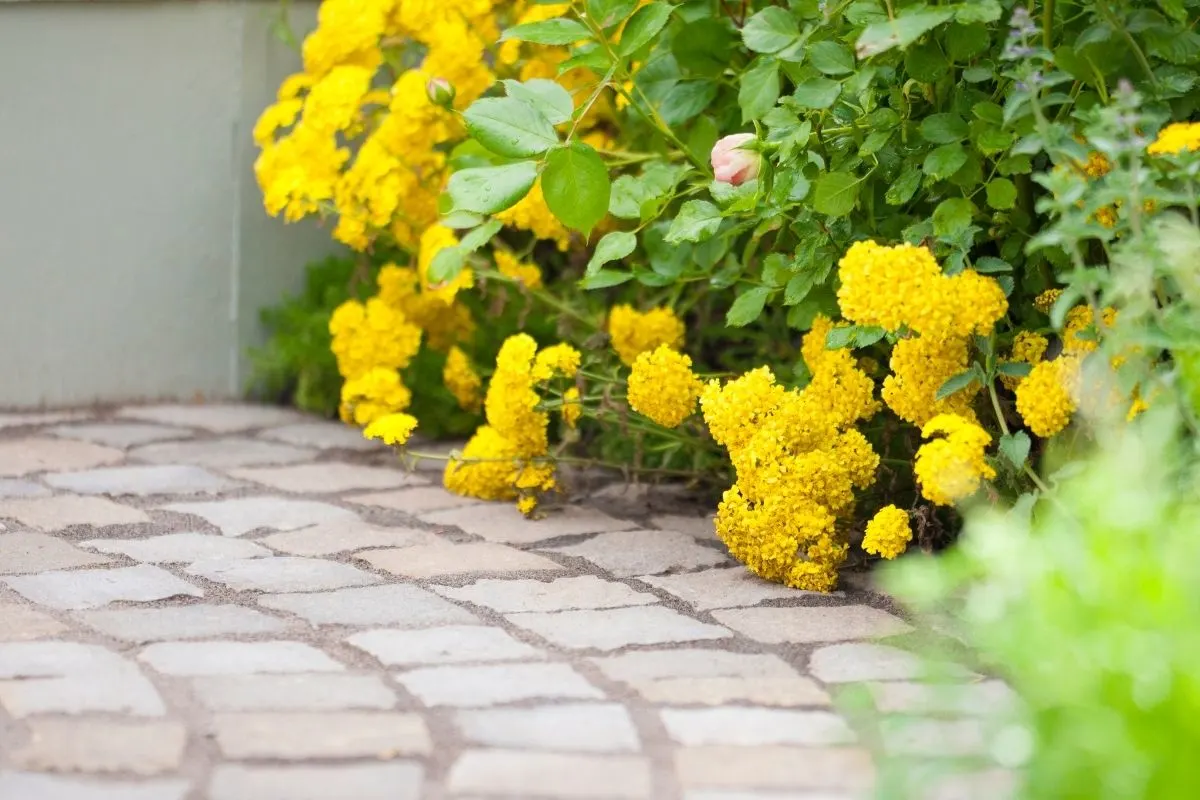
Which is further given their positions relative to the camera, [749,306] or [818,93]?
[749,306]

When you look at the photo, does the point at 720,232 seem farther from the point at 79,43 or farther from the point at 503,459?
the point at 79,43

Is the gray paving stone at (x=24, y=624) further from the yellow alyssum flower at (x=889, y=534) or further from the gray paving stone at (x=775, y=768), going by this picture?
the yellow alyssum flower at (x=889, y=534)

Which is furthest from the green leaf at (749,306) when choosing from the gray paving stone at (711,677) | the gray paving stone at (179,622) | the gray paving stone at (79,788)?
the gray paving stone at (79,788)

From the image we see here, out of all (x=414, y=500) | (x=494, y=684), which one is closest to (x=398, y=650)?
(x=494, y=684)

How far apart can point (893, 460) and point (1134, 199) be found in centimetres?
87

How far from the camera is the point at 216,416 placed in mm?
4043

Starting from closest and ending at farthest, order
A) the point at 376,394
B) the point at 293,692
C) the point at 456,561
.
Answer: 1. the point at 293,692
2. the point at 456,561
3. the point at 376,394

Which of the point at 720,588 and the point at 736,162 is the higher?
the point at 736,162

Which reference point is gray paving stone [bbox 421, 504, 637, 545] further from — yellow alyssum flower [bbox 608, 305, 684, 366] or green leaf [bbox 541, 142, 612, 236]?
green leaf [bbox 541, 142, 612, 236]

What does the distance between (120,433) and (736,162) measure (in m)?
1.84

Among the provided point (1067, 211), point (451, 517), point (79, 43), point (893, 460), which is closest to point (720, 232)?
point (893, 460)

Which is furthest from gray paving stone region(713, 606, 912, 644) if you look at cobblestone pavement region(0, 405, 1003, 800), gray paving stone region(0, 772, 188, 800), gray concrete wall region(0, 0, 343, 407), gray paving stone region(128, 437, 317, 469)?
gray concrete wall region(0, 0, 343, 407)

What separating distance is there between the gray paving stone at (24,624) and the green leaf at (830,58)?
139cm

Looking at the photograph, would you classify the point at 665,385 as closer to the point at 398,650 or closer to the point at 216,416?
the point at 398,650
